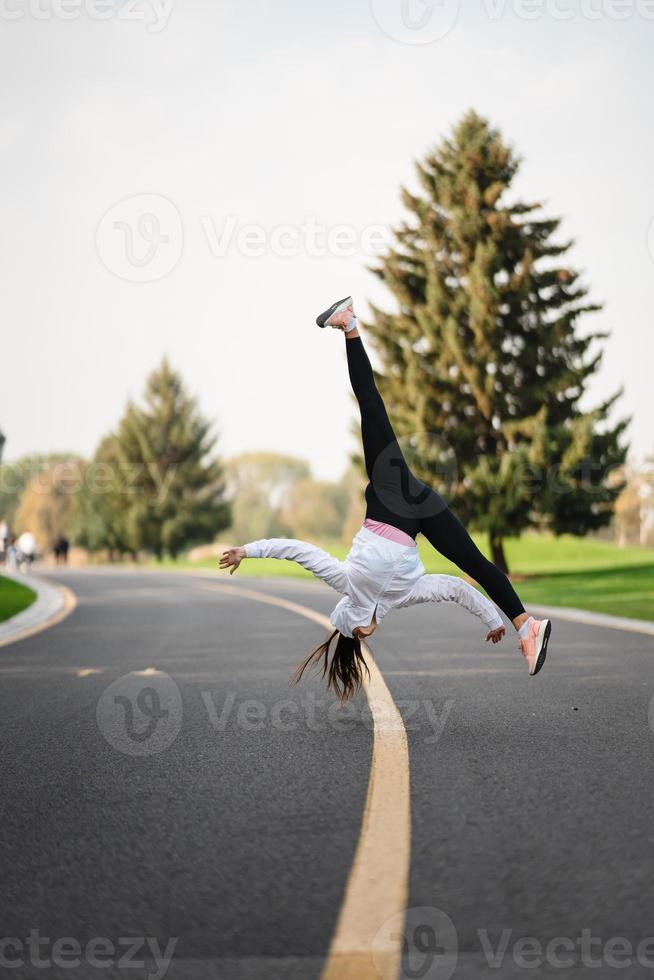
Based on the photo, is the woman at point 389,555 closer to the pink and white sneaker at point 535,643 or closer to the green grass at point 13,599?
the pink and white sneaker at point 535,643

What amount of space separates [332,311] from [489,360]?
2351 centimetres

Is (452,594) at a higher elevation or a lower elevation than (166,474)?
lower

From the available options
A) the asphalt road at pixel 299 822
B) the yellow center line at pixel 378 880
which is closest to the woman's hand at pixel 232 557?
the asphalt road at pixel 299 822

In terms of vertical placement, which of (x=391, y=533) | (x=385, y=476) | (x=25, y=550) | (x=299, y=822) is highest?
Result: (x=385, y=476)

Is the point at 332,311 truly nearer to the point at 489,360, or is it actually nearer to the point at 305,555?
the point at 305,555

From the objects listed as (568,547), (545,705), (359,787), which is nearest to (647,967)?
(359,787)

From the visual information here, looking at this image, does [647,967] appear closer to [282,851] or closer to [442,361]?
[282,851]

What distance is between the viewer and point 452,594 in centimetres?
581

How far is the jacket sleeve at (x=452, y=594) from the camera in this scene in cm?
577

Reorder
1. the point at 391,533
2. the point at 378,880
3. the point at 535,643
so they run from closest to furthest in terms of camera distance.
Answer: the point at 378,880
the point at 391,533
the point at 535,643

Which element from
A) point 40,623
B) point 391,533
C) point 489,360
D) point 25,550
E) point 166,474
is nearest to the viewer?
point 391,533

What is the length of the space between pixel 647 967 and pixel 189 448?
6664 centimetres

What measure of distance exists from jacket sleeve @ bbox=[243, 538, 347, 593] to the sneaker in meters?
1.39

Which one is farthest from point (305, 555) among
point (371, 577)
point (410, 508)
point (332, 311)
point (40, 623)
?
point (40, 623)
